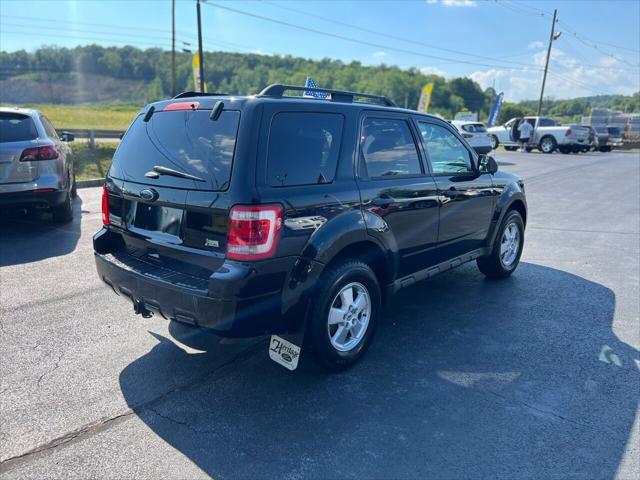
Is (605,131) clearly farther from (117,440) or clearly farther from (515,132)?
(117,440)

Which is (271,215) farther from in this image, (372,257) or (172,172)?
(372,257)

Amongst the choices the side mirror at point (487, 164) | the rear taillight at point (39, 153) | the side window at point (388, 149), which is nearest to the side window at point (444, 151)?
the side mirror at point (487, 164)

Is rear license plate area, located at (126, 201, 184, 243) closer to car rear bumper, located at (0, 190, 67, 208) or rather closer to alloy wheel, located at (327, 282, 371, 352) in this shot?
alloy wheel, located at (327, 282, 371, 352)

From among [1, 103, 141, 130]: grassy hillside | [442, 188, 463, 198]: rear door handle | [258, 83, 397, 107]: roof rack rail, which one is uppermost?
[258, 83, 397, 107]: roof rack rail

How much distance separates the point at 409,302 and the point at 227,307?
2.53 metres

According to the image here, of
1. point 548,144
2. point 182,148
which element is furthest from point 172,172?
point 548,144

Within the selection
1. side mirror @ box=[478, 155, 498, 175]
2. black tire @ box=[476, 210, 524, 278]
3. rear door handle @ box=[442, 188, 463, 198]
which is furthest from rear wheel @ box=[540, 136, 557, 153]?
rear door handle @ box=[442, 188, 463, 198]

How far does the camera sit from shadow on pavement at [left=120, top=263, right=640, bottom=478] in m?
2.54

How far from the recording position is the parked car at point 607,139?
3066 centimetres

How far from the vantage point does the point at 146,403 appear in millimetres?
3014

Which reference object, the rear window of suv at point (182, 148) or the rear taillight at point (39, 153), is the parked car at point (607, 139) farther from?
the rear window of suv at point (182, 148)

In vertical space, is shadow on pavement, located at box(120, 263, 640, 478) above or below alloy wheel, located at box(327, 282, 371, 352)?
below

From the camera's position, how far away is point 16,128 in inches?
255

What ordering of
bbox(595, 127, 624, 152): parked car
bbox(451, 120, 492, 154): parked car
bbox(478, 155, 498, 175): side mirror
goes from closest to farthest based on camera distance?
bbox(478, 155, 498, 175): side mirror, bbox(451, 120, 492, 154): parked car, bbox(595, 127, 624, 152): parked car
